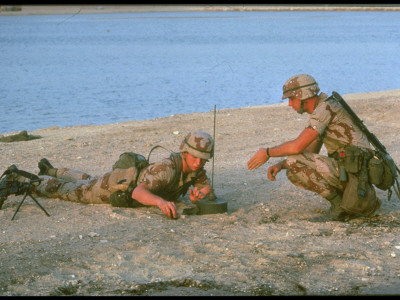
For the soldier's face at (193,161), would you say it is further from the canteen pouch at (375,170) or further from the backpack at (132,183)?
the canteen pouch at (375,170)

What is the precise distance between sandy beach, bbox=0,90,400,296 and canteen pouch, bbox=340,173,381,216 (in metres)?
0.16

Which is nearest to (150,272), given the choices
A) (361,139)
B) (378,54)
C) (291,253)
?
(291,253)

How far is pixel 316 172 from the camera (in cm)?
644

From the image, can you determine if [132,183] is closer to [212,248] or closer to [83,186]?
[83,186]

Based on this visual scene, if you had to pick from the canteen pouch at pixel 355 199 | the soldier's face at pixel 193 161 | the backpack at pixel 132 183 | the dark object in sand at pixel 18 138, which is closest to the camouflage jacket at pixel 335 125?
the canteen pouch at pixel 355 199

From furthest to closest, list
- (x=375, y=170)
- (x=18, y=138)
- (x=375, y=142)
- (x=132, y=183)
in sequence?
(x=18, y=138) < (x=132, y=183) < (x=375, y=142) < (x=375, y=170)

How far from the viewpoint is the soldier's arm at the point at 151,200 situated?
6301 millimetres

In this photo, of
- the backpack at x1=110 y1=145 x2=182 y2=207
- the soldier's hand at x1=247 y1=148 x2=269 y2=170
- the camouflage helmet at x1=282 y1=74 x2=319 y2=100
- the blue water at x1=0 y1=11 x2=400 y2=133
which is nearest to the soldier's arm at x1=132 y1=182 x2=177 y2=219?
the backpack at x1=110 y1=145 x2=182 y2=207

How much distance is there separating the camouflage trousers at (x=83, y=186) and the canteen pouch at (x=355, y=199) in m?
2.02

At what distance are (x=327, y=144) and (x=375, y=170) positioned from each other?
1.82 feet

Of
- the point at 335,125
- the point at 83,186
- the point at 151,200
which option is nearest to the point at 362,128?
the point at 335,125

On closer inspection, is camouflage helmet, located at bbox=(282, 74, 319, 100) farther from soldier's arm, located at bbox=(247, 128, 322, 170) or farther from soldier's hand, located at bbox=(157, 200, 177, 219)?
soldier's hand, located at bbox=(157, 200, 177, 219)

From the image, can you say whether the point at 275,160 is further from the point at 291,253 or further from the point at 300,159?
the point at 291,253

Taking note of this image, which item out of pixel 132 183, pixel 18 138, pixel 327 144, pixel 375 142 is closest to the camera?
pixel 375 142
